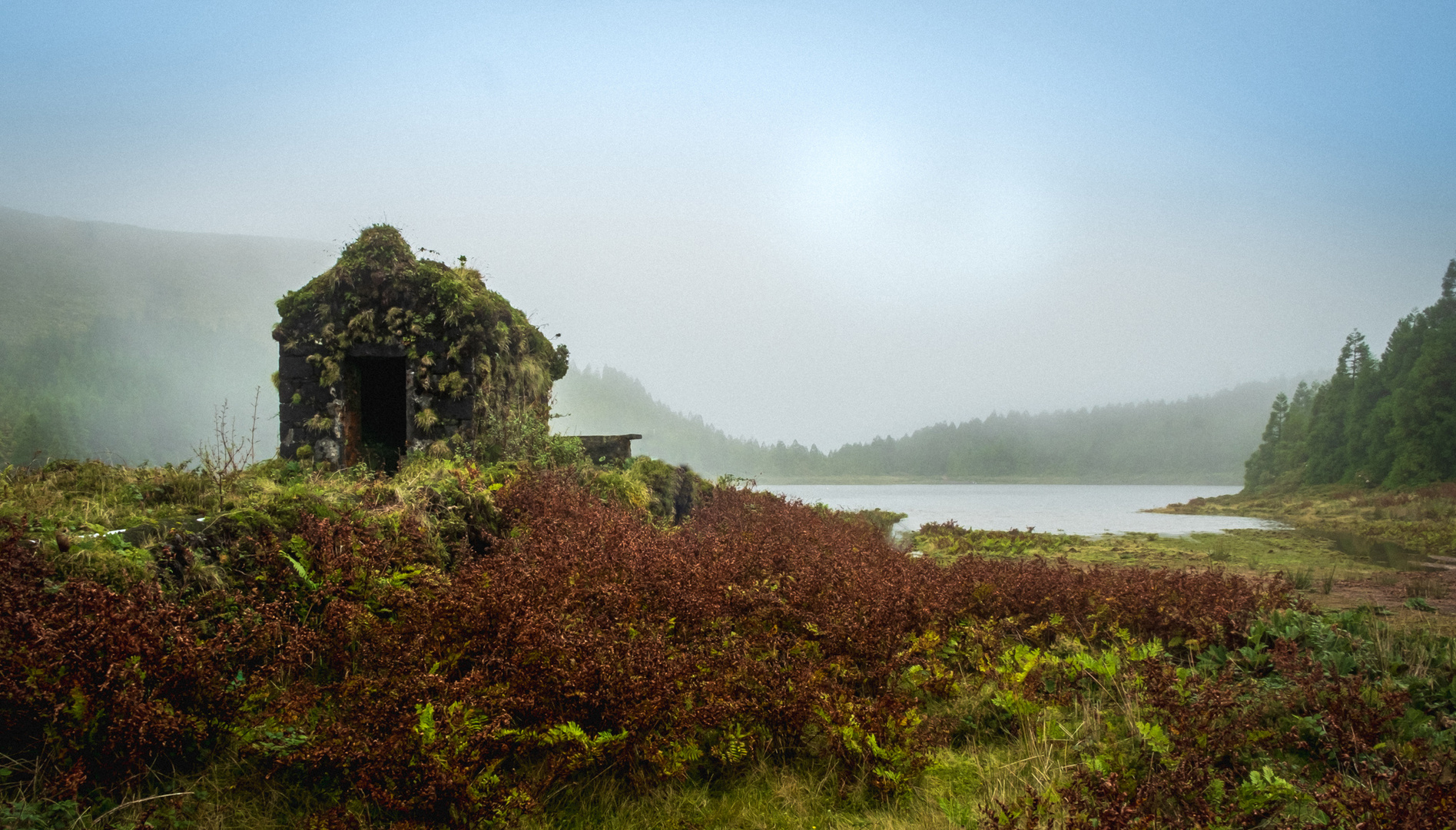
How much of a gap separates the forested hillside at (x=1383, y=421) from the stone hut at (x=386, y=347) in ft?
142

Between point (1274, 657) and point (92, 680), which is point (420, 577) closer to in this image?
point (92, 680)

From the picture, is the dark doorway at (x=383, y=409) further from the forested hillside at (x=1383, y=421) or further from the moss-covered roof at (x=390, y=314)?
the forested hillside at (x=1383, y=421)

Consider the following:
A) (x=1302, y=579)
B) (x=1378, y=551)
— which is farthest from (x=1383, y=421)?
(x=1302, y=579)

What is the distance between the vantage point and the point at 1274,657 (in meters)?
4.20

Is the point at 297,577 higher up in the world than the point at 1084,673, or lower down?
higher up

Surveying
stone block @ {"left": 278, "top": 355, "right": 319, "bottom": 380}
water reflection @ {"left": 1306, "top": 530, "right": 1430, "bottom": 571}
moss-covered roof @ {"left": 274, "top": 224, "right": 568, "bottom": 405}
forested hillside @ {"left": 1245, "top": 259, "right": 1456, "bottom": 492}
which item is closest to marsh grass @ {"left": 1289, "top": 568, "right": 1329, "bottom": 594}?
water reflection @ {"left": 1306, "top": 530, "right": 1430, "bottom": 571}

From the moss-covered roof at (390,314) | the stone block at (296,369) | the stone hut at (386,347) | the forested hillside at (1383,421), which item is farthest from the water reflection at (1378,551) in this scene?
the forested hillside at (1383,421)

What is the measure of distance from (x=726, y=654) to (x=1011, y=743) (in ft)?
6.19

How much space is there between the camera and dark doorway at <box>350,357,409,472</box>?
1304 cm

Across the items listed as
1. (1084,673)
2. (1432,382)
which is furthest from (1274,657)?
(1432,382)

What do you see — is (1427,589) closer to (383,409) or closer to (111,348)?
(383,409)

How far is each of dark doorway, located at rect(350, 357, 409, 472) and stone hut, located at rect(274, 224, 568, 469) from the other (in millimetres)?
1306

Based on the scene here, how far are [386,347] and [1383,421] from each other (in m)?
51.6

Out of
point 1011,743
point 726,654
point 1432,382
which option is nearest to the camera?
point 726,654
